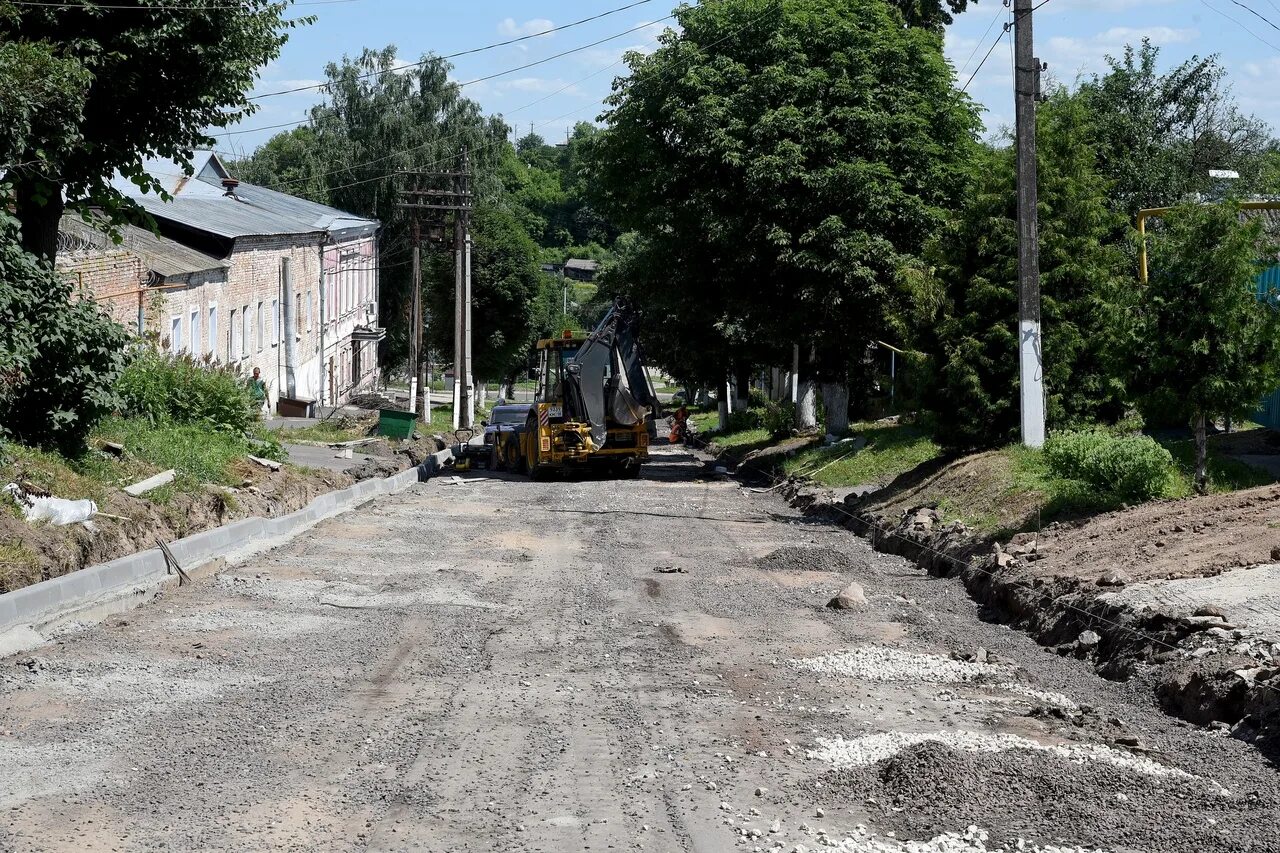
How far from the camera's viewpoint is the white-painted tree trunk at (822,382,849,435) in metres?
29.5

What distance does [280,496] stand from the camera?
1717 cm

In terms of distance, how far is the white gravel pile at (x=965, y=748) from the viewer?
22.0 feet

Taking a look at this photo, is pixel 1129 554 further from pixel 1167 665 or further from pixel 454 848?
pixel 454 848

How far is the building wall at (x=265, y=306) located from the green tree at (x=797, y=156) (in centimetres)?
1031

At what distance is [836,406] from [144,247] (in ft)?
51.1

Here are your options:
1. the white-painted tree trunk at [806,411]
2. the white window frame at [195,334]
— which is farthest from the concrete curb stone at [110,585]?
the white-painted tree trunk at [806,411]

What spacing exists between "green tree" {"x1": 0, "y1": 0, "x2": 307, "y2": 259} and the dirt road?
14.3ft

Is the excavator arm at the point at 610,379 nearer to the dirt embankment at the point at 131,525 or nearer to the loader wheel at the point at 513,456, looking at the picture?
the loader wheel at the point at 513,456

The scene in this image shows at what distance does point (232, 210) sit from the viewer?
4116 cm

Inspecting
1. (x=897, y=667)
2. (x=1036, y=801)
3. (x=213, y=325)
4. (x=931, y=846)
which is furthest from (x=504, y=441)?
(x=931, y=846)

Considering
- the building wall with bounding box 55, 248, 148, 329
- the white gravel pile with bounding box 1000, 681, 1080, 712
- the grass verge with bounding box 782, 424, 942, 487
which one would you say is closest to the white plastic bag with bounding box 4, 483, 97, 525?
the white gravel pile with bounding box 1000, 681, 1080, 712

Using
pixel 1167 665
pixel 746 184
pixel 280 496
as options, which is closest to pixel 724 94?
pixel 746 184

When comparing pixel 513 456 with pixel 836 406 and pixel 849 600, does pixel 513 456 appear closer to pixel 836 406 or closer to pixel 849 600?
pixel 836 406

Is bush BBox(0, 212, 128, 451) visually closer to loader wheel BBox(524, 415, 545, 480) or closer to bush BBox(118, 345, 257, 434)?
bush BBox(118, 345, 257, 434)
